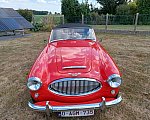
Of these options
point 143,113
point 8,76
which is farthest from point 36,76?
point 8,76

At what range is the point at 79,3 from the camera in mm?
21297

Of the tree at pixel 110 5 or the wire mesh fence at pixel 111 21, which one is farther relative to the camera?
the tree at pixel 110 5

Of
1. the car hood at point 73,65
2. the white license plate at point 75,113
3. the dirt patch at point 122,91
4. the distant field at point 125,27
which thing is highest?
the distant field at point 125,27

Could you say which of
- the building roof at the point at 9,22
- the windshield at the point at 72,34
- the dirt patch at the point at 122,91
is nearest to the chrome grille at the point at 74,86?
the dirt patch at the point at 122,91

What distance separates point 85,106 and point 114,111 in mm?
973

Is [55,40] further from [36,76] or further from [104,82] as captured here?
[104,82]

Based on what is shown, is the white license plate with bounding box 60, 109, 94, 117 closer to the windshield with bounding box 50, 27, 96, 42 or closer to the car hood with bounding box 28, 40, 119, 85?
the car hood with bounding box 28, 40, 119, 85

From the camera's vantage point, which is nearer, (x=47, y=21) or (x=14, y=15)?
(x=14, y=15)

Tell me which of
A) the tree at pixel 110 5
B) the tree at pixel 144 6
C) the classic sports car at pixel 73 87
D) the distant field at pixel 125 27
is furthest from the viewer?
the tree at pixel 110 5

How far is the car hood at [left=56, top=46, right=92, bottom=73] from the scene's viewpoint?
302 cm

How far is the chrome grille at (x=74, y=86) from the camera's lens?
2850 mm

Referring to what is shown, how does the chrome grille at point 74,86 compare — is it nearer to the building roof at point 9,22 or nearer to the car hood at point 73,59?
the car hood at point 73,59

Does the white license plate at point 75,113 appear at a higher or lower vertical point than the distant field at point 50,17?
lower

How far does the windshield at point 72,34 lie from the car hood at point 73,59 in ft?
2.49
